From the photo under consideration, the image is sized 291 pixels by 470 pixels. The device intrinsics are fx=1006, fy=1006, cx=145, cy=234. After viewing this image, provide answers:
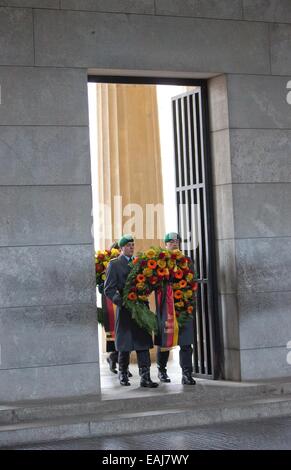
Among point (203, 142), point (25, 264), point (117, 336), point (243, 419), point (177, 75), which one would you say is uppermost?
point (177, 75)

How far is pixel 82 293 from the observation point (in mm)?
12836

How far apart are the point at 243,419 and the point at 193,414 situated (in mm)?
676

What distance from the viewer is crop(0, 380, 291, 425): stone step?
1184 cm

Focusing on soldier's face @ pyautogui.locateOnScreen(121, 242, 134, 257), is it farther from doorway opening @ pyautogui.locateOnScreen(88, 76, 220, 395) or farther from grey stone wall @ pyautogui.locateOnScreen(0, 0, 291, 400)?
doorway opening @ pyautogui.locateOnScreen(88, 76, 220, 395)

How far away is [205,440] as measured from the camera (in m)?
10.9

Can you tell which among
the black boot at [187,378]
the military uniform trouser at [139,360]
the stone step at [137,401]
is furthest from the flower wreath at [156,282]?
the stone step at [137,401]

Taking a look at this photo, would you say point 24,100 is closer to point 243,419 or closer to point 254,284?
point 254,284

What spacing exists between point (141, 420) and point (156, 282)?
219 cm

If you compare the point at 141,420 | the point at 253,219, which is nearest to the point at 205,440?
Result: the point at 141,420

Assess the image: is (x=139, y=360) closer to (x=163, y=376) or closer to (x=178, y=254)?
(x=163, y=376)

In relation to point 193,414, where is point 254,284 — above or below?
above

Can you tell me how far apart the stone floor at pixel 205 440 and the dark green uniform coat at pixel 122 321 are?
1951 mm
